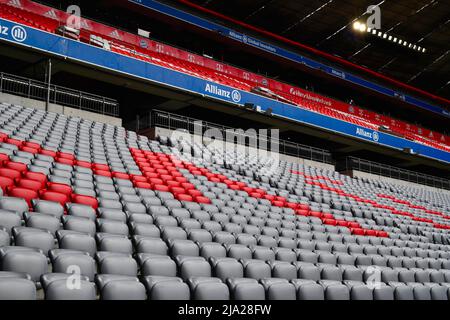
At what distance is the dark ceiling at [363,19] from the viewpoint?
17719 mm

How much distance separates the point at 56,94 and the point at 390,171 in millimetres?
14413

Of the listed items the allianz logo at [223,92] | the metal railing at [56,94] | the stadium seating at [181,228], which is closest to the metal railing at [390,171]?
the stadium seating at [181,228]

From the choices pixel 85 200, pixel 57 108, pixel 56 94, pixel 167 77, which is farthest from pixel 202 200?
pixel 56 94

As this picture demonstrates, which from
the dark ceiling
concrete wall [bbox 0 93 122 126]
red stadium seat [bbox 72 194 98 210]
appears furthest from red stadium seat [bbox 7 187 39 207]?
the dark ceiling

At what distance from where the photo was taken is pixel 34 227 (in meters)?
4.11

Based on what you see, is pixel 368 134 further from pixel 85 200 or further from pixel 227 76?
pixel 85 200

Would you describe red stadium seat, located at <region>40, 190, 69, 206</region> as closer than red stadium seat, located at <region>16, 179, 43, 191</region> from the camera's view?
Yes

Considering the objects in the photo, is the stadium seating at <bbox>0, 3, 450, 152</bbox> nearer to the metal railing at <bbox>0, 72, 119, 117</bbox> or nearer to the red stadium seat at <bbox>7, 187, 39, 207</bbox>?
the metal railing at <bbox>0, 72, 119, 117</bbox>

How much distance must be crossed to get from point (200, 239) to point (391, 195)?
1134cm

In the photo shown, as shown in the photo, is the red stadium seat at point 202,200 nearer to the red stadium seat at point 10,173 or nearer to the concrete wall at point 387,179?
the red stadium seat at point 10,173

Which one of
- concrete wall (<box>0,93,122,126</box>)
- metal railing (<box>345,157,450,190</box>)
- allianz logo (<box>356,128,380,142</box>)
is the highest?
allianz logo (<box>356,128,380,142</box>)

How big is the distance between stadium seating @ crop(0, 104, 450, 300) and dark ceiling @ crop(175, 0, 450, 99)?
26.7ft

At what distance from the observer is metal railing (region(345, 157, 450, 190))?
18.8m
